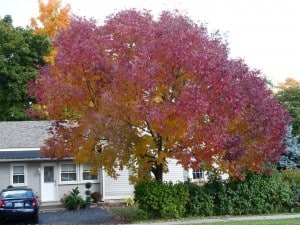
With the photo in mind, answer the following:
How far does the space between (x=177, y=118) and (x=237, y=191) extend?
5.77 metres

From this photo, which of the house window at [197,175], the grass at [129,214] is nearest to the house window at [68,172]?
the grass at [129,214]

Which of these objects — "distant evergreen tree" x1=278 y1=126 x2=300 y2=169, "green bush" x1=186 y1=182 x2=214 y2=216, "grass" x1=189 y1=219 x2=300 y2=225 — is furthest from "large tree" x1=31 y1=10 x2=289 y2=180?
"distant evergreen tree" x1=278 y1=126 x2=300 y2=169

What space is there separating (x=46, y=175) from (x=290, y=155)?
14.3 m

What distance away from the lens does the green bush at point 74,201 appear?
88.1ft

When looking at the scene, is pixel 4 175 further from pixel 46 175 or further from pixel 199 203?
pixel 199 203

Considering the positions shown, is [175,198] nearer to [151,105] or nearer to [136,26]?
[151,105]

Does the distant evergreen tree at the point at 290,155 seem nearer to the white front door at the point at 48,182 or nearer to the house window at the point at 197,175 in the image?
the house window at the point at 197,175

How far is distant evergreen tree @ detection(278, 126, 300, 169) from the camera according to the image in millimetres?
28594

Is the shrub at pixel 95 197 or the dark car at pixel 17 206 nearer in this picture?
the dark car at pixel 17 206

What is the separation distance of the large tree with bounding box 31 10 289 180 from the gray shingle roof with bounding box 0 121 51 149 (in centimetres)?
934

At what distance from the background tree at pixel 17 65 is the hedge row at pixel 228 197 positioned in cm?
2351

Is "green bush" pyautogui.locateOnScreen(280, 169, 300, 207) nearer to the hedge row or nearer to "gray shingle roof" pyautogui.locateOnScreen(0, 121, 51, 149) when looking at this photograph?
the hedge row

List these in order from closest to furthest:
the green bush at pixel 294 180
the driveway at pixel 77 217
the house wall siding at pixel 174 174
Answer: the driveway at pixel 77 217
the green bush at pixel 294 180
the house wall siding at pixel 174 174

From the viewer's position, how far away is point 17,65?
41938 mm
